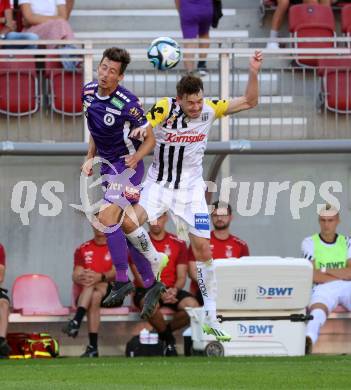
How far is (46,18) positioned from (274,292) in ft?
15.9

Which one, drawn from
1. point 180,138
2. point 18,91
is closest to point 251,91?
point 180,138

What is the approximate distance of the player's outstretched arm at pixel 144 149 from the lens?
455 inches

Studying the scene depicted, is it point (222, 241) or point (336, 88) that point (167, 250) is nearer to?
point (222, 241)

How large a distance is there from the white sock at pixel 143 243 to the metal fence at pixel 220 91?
3.69 meters

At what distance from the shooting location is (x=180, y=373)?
39.6 feet

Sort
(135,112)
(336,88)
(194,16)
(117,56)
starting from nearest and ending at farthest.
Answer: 1. (117,56)
2. (135,112)
3. (336,88)
4. (194,16)

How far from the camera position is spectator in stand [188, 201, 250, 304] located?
1554 centimetres

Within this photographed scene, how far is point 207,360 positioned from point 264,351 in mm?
1099

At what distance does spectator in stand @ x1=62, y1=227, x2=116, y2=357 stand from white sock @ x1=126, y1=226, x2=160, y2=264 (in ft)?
9.26

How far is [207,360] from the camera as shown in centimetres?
1382

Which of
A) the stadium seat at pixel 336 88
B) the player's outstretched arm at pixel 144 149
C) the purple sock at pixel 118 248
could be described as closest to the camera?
the player's outstretched arm at pixel 144 149

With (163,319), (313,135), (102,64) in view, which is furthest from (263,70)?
(102,64)

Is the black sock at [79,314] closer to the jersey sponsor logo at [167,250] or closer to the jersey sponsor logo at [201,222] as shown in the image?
the jersey sponsor logo at [167,250]

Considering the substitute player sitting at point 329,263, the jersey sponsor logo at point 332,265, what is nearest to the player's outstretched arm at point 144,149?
the substitute player sitting at point 329,263
